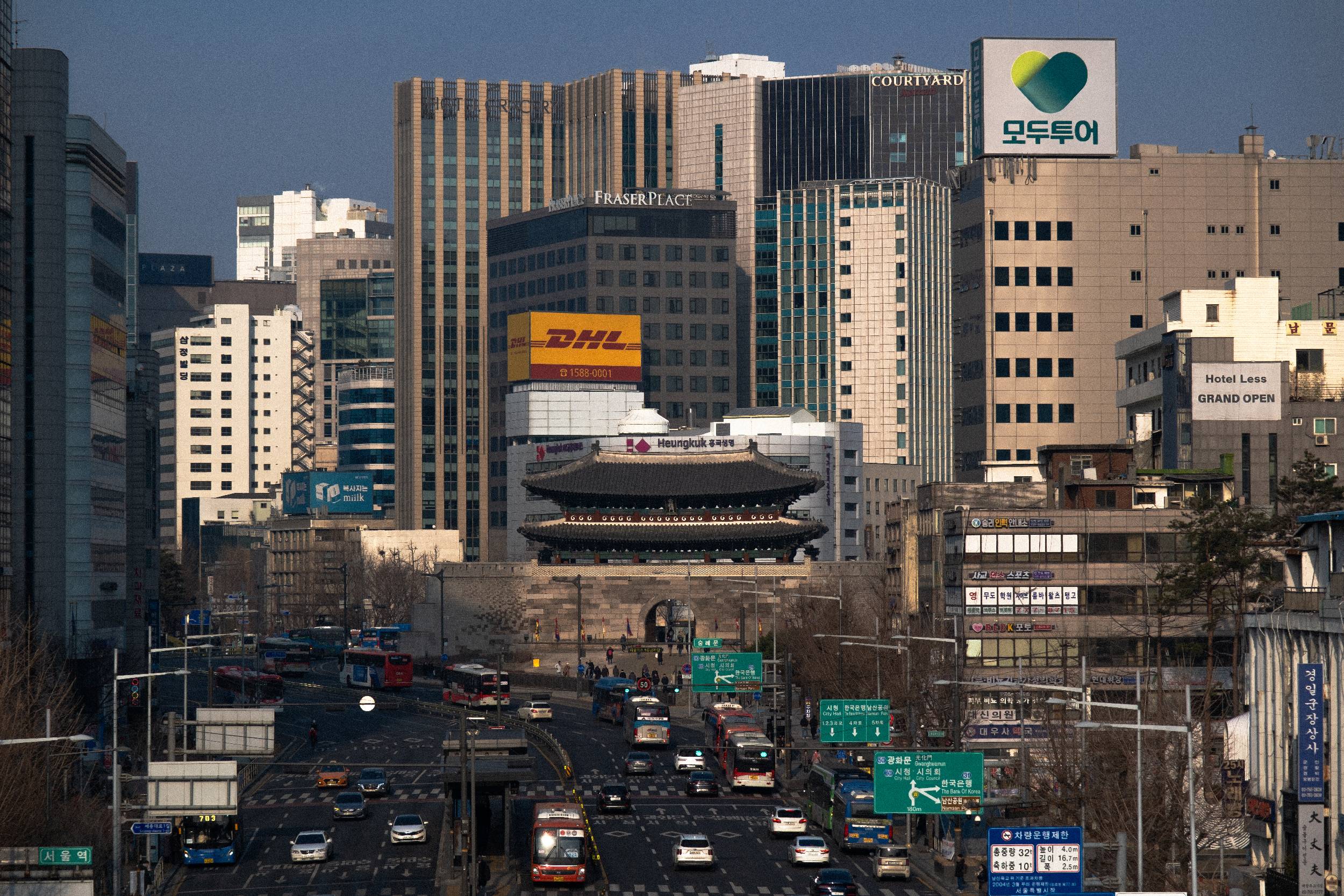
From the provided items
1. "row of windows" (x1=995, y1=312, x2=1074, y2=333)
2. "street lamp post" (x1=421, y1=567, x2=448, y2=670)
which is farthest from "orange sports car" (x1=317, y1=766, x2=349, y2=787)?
"row of windows" (x1=995, y1=312, x2=1074, y2=333)

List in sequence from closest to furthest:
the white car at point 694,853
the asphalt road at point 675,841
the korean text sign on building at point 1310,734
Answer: the korean text sign on building at point 1310,734 → the asphalt road at point 675,841 → the white car at point 694,853

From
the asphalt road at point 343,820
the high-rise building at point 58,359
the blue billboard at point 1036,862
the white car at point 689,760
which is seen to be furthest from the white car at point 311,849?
the high-rise building at point 58,359

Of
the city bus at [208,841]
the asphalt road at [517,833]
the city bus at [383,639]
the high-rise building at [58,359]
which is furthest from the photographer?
the city bus at [383,639]

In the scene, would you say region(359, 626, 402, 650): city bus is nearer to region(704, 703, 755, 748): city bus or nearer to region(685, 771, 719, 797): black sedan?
region(704, 703, 755, 748): city bus

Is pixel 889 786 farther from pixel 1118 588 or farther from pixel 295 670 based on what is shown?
pixel 295 670

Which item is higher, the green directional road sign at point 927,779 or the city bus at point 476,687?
the green directional road sign at point 927,779

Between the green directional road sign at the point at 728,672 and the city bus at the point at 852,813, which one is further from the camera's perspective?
the green directional road sign at the point at 728,672

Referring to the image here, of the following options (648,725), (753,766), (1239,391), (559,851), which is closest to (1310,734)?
(559,851)

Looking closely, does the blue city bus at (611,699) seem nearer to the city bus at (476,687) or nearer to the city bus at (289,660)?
the city bus at (476,687)
